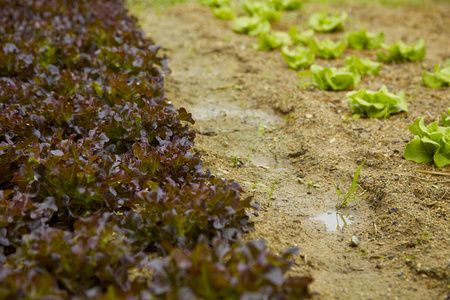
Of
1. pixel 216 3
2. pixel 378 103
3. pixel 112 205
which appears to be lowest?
pixel 216 3

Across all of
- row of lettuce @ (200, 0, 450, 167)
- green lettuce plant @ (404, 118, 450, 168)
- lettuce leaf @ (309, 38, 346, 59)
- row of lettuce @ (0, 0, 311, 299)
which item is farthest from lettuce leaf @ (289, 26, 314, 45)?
green lettuce plant @ (404, 118, 450, 168)

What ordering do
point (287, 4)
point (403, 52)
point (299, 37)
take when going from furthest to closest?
point (287, 4) → point (299, 37) → point (403, 52)

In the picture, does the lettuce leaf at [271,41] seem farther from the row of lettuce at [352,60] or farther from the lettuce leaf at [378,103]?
the lettuce leaf at [378,103]

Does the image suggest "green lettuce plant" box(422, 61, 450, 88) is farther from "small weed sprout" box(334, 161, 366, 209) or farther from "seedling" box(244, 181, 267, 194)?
"seedling" box(244, 181, 267, 194)

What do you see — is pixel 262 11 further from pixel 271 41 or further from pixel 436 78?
pixel 436 78

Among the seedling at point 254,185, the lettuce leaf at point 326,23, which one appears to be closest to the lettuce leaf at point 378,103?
the seedling at point 254,185

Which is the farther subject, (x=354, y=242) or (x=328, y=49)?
(x=328, y=49)

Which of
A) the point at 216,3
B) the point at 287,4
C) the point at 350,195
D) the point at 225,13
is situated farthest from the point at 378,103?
the point at 216,3
